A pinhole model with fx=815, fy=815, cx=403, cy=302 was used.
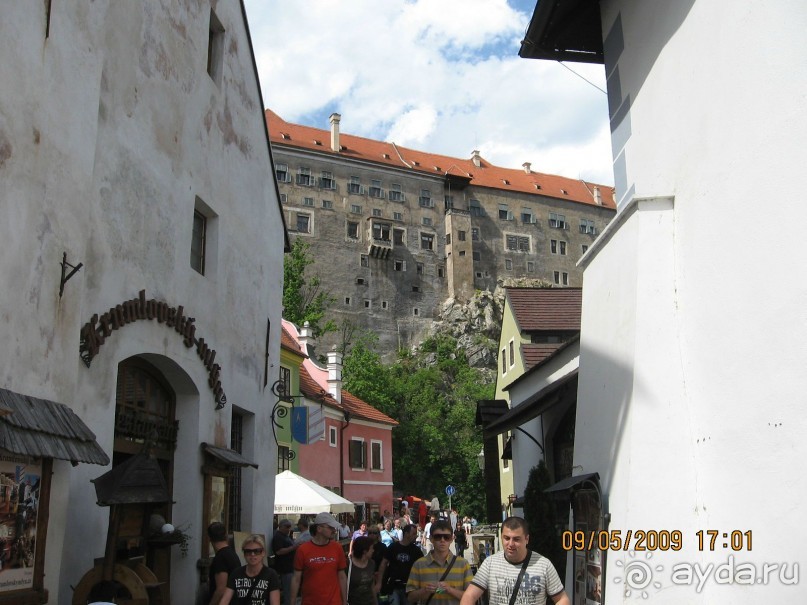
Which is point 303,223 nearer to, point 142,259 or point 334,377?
point 334,377

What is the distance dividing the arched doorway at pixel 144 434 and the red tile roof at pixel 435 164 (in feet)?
240

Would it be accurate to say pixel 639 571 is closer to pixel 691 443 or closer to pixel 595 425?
pixel 691 443

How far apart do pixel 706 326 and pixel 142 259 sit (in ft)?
20.5

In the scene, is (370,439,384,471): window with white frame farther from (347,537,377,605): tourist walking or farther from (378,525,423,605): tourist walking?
(347,537,377,605): tourist walking

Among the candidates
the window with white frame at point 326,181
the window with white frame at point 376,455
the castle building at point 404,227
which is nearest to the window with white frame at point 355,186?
the castle building at point 404,227

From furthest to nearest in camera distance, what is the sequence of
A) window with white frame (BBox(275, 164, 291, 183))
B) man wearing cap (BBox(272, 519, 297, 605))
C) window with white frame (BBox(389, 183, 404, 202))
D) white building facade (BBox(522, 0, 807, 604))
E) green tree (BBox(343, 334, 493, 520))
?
window with white frame (BBox(389, 183, 404, 202))
window with white frame (BBox(275, 164, 291, 183))
green tree (BBox(343, 334, 493, 520))
man wearing cap (BBox(272, 519, 297, 605))
white building facade (BBox(522, 0, 807, 604))

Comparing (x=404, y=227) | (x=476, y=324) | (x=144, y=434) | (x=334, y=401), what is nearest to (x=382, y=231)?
(x=404, y=227)

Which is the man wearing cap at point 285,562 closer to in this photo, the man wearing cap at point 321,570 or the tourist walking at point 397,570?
the tourist walking at point 397,570

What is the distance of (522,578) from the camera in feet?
17.9

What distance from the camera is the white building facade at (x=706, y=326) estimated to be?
6137 mm

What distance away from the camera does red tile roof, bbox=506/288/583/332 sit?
24047 mm

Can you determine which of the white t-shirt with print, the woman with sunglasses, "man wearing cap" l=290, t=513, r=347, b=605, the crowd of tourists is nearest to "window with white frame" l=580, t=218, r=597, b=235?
the crowd of tourists

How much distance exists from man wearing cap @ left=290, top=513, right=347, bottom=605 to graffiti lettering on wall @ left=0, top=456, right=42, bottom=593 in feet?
7.59

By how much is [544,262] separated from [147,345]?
8824 centimetres
